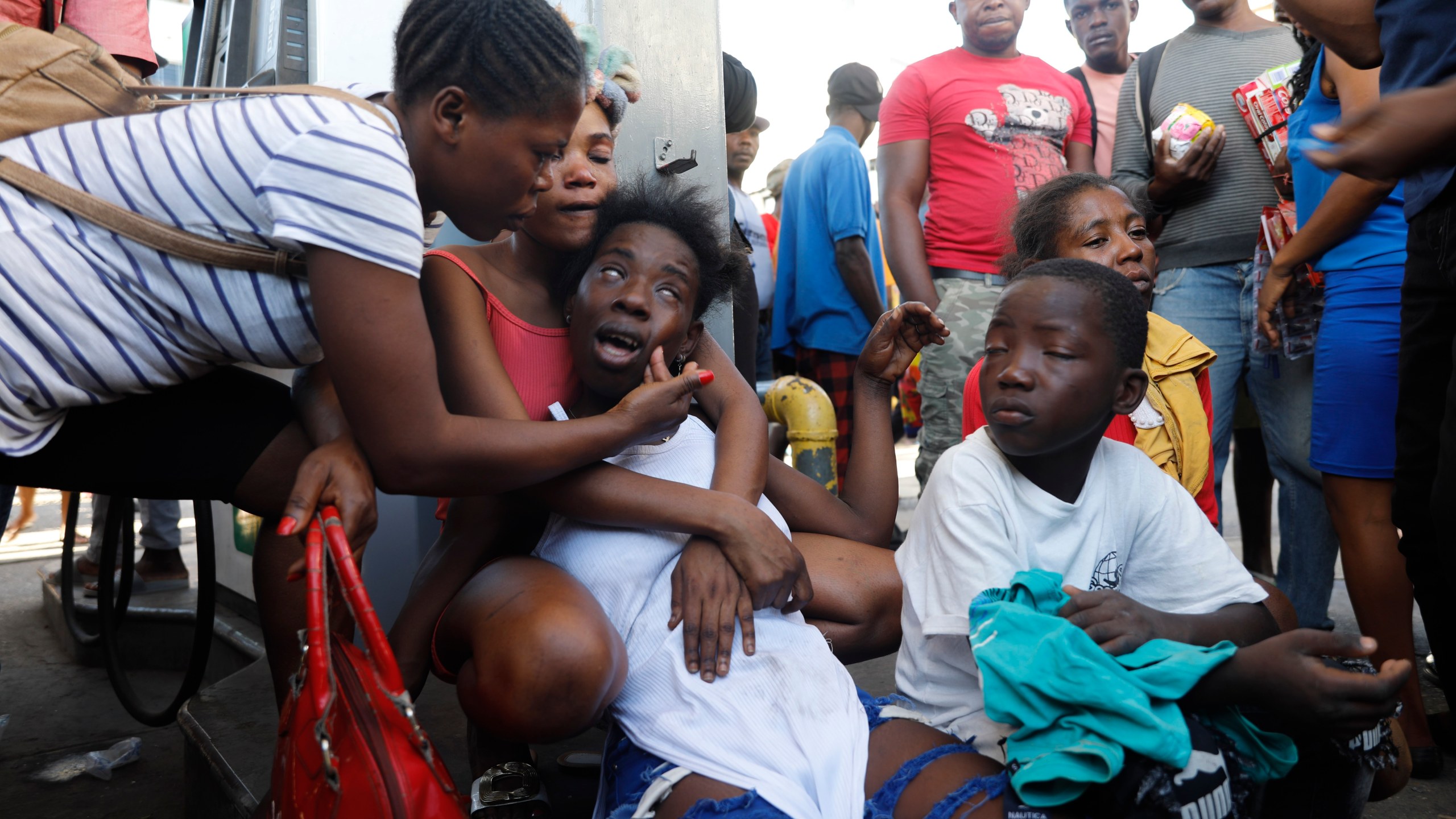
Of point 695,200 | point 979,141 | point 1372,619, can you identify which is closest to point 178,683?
point 695,200

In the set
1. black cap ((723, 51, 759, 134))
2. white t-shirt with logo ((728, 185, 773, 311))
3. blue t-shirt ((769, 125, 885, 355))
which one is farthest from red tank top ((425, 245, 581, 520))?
white t-shirt with logo ((728, 185, 773, 311))

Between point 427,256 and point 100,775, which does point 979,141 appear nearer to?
point 427,256

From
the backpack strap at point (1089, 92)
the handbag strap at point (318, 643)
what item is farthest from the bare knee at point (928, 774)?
the backpack strap at point (1089, 92)

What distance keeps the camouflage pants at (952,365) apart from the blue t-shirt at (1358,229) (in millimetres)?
902

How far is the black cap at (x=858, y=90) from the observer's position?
458cm

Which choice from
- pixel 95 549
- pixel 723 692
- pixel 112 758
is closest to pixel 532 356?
pixel 723 692

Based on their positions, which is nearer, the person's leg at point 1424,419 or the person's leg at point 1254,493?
the person's leg at point 1424,419

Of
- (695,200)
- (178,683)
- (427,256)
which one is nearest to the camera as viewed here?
(427,256)

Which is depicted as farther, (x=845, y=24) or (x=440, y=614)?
(x=845, y=24)

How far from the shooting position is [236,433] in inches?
63.7

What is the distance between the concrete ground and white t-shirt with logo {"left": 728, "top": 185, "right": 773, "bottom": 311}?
2471 millimetres

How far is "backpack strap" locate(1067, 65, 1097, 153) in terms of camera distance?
3.73 m

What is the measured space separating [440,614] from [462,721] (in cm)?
59

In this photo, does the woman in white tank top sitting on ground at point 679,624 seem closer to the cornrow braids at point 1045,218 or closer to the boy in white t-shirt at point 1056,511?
the boy in white t-shirt at point 1056,511
